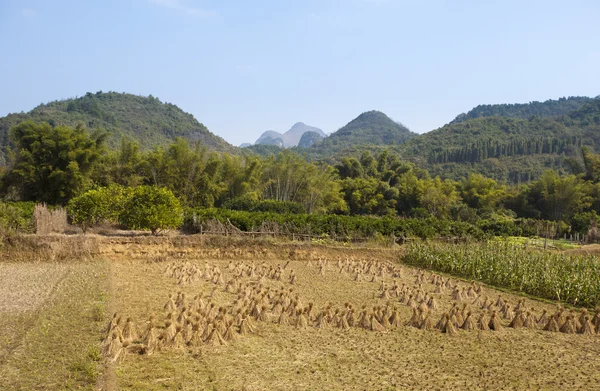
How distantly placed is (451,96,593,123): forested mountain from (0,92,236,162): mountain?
89.8 metres

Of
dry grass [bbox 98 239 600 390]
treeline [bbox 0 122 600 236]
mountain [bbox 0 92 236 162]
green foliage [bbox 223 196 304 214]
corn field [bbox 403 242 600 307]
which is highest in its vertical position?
mountain [bbox 0 92 236 162]

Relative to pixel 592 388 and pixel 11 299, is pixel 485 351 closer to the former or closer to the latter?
pixel 592 388

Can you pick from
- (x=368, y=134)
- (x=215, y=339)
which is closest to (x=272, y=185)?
(x=215, y=339)

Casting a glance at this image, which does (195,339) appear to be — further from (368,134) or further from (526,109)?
(526,109)

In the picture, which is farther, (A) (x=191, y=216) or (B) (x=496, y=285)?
(A) (x=191, y=216)

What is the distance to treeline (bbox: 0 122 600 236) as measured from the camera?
26.9m

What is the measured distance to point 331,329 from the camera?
384 inches

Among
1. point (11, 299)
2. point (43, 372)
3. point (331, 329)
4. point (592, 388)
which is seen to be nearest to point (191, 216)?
point (11, 299)

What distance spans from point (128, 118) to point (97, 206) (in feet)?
209

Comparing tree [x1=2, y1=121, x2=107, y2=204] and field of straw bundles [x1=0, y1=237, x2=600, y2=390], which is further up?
tree [x1=2, y1=121, x2=107, y2=204]

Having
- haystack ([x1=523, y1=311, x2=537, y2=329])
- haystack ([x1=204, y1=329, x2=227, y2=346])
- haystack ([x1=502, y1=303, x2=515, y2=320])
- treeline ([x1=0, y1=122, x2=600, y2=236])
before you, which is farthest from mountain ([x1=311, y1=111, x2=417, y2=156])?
haystack ([x1=204, y1=329, x2=227, y2=346])

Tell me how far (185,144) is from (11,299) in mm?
21060

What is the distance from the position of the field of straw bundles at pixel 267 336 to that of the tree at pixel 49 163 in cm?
1198

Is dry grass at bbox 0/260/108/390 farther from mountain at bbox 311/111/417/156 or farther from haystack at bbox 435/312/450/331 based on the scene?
mountain at bbox 311/111/417/156
